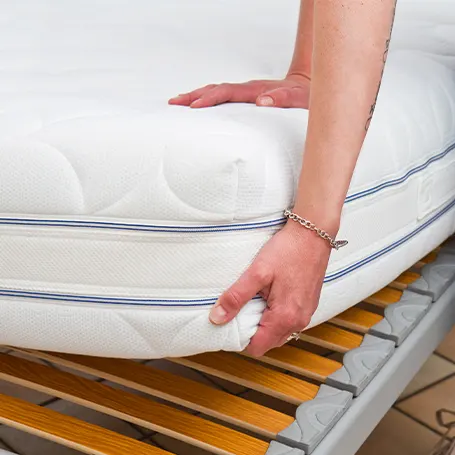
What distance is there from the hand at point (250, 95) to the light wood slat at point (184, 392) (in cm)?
38

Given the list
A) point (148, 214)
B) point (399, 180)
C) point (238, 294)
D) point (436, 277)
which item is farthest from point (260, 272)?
point (436, 277)

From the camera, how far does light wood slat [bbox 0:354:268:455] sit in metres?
0.97

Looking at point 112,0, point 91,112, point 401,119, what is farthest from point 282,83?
point 112,0

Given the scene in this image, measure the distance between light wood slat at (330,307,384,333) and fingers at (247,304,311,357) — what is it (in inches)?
12.6

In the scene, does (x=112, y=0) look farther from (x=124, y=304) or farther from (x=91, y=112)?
(x=124, y=304)

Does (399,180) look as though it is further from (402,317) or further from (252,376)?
(252,376)

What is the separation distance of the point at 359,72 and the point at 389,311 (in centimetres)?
50

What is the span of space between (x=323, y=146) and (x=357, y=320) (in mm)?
434

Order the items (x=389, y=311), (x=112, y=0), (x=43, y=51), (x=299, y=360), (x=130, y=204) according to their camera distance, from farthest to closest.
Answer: (x=112, y=0)
(x=43, y=51)
(x=389, y=311)
(x=299, y=360)
(x=130, y=204)

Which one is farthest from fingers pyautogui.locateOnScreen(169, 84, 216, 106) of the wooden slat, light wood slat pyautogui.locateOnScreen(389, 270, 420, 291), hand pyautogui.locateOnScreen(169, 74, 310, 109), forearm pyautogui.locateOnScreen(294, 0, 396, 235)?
the wooden slat

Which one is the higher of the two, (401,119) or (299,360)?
(401,119)

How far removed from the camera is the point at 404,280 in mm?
1444

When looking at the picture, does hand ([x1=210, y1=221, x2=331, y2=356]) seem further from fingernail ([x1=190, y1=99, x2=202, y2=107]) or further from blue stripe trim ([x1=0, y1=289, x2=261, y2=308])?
fingernail ([x1=190, y1=99, x2=202, y2=107])

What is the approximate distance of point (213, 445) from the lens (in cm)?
97
